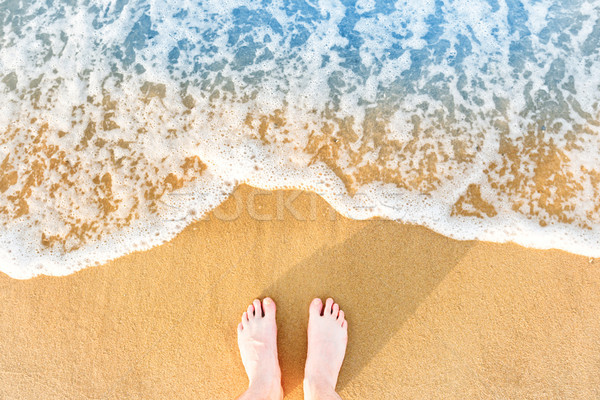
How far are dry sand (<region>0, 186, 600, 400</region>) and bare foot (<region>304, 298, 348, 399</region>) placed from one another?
9cm

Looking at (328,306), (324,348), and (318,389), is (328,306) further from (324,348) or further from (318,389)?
(318,389)

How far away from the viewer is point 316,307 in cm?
251

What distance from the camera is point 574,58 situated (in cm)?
316

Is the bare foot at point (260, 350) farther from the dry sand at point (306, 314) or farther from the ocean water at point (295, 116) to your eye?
the ocean water at point (295, 116)

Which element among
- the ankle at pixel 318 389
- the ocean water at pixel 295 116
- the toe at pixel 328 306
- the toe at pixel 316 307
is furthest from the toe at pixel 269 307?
the ocean water at pixel 295 116

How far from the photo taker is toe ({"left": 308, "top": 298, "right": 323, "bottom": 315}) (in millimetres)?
2496

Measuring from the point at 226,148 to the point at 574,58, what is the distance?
331 centimetres

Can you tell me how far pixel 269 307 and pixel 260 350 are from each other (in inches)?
11.8

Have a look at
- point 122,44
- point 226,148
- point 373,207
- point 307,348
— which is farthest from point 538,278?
point 122,44

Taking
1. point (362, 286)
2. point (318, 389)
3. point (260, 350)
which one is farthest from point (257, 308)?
point (362, 286)

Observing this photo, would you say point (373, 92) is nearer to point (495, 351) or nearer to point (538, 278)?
point (538, 278)

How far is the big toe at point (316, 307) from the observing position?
8.18 feet

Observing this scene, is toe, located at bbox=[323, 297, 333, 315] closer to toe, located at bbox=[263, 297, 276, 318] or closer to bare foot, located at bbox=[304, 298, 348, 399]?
bare foot, located at bbox=[304, 298, 348, 399]

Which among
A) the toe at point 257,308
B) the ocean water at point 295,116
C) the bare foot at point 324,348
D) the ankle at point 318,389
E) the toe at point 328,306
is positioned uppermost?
the ocean water at point 295,116
